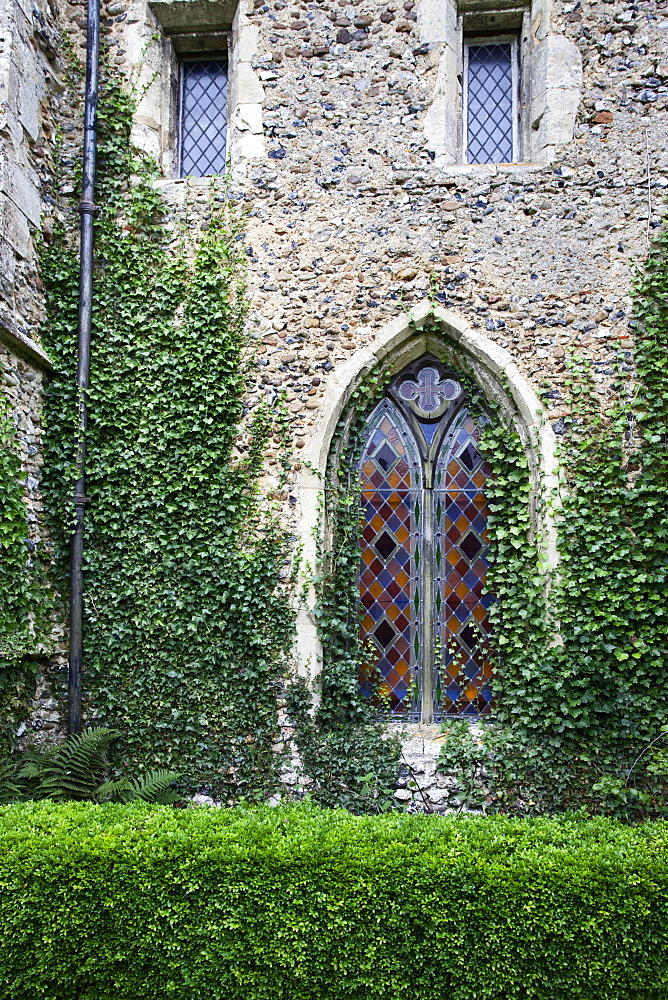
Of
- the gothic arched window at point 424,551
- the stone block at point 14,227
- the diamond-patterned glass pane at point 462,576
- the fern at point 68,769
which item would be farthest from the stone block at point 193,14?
the fern at point 68,769

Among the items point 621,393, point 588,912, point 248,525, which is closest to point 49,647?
point 248,525

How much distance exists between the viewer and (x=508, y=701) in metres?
5.20

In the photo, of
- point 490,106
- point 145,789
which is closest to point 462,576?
point 145,789

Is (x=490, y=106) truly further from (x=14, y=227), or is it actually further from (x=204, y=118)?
(x=14, y=227)

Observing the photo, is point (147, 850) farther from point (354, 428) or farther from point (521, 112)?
point (521, 112)

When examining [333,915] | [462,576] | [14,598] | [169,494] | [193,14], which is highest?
[193,14]

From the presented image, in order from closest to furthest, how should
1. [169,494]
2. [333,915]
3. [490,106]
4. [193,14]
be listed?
[333,915] → [169,494] → [490,106] → [193,14]

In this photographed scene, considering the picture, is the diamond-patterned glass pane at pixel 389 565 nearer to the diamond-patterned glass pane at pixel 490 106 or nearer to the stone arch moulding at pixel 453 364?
the stone arch moulding at pixel 453 364

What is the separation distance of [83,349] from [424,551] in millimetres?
3176

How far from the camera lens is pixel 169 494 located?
5.51 metres

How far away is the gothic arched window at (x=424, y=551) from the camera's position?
5.55m

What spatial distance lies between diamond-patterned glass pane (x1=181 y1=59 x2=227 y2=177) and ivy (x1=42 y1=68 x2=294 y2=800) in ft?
1.71

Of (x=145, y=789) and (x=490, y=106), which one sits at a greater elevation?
(x=490, y=106)

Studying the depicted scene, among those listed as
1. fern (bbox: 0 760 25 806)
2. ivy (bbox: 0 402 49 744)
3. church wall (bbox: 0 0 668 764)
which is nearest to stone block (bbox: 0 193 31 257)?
church wall (bbox: 0 0 668 764)
